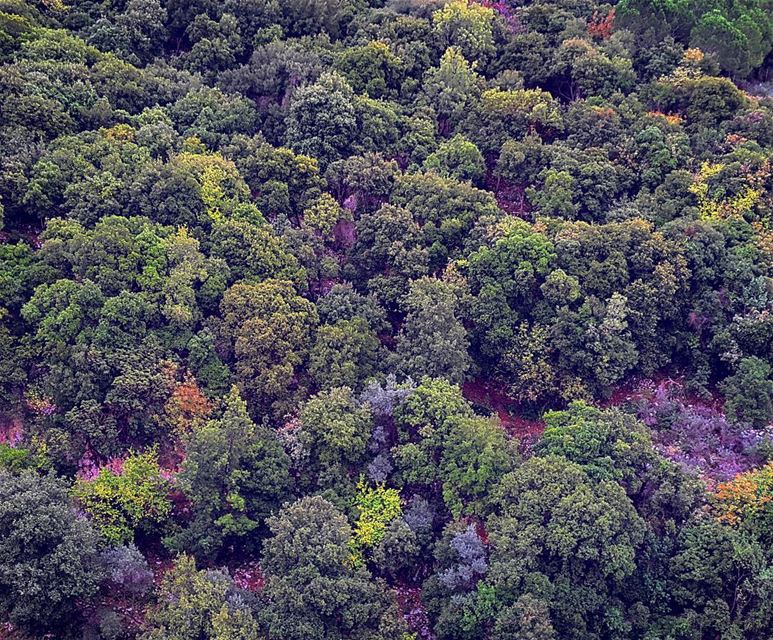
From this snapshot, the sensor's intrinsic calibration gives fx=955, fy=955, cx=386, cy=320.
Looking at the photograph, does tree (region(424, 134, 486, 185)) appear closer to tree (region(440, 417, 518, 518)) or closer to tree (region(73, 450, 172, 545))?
tree (region(440, 417, 518, 518))

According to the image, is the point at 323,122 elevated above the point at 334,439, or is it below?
above

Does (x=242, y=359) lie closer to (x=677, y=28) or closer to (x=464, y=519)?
(x=464, y=519)

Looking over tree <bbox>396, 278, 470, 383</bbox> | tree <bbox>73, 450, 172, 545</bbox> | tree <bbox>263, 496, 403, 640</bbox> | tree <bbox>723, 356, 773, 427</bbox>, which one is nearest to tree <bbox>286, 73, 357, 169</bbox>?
tree <bbox>396, 278, 470, 383</bbox>

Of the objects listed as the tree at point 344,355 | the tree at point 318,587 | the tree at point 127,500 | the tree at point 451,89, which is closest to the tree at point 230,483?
the tree at point 127,500

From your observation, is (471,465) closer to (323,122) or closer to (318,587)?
(318,587)

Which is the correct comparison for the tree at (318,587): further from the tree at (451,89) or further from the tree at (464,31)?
the tree at (464,31)

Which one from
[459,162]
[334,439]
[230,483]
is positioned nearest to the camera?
Result: [230,483]

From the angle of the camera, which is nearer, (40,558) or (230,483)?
(40,558)

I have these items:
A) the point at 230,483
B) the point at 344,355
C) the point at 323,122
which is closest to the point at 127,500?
the point at 230,483

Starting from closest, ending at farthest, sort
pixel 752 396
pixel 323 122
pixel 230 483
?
pixel 230 483, pixel 752 396, pixel 323 122
